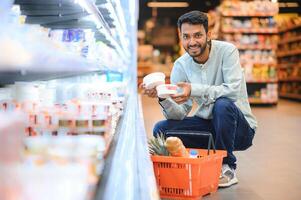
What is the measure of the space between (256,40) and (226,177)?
309 inches

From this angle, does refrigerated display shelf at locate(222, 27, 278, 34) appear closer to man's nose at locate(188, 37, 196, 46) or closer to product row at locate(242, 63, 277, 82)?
product row at locate(242, 63, 277, 82)

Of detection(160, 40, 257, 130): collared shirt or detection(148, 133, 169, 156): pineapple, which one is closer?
detection(148, 133, 169, 156): pineapple

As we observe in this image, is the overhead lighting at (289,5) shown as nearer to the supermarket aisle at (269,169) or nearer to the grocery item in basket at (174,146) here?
the supermarket aisle at (269,169)

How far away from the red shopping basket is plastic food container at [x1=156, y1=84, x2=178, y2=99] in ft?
1.21

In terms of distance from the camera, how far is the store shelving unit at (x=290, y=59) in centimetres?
1270

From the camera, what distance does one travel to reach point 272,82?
1033cm

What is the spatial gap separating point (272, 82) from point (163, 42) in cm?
1738

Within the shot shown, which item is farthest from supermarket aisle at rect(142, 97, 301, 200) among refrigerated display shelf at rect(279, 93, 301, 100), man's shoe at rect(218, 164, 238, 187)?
refrigerated display shelf at rect(279, 93, 301, 100)

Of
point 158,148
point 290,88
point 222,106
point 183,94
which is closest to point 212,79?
point 222,106

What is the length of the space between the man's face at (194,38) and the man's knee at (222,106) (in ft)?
1.04

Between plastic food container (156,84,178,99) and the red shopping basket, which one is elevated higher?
plastic food container (156,84,178,99)

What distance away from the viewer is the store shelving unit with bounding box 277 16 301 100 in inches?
500

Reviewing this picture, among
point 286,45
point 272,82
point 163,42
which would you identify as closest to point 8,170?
point 272,82

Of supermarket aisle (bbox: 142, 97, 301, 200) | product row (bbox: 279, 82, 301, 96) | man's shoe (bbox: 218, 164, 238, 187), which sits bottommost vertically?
product row (bbox: 279, 82, 301, 96)
